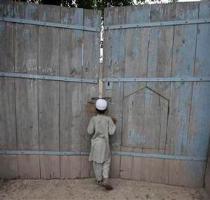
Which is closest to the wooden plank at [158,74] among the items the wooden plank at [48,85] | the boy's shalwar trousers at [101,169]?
the boy's shalwar trousers at [101,169]

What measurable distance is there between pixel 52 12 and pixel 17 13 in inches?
16.8

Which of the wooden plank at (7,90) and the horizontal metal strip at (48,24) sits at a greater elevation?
the horizontal metal strip at (48,24)

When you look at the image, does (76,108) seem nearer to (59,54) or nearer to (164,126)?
(59,54)

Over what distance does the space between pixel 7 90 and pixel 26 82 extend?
0.87ft

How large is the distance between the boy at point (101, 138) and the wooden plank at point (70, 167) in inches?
12.2

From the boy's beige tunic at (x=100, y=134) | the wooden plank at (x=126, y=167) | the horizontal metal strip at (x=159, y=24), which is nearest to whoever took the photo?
the horizontal metal strip at (x=159, y=24)

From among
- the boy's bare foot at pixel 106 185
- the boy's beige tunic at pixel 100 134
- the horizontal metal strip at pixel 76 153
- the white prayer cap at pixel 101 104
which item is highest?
the white prayer cap at pixel 101 104

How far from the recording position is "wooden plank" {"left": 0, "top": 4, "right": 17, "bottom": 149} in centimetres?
286

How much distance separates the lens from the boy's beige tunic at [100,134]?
2873 millimetres

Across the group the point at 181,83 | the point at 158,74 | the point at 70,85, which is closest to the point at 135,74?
the point at 158,74

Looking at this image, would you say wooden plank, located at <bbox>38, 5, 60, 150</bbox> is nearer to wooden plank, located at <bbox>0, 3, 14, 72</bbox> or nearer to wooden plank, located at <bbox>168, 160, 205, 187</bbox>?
wooden plank, located at <bbox>0, 3, 14, 72</bbox>

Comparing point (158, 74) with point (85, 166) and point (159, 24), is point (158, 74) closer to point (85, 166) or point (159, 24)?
point (159, 24)

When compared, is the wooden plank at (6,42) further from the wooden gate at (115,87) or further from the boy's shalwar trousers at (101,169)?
the boy's shalwar trousers at (101,169)

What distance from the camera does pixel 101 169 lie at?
9.77ft
